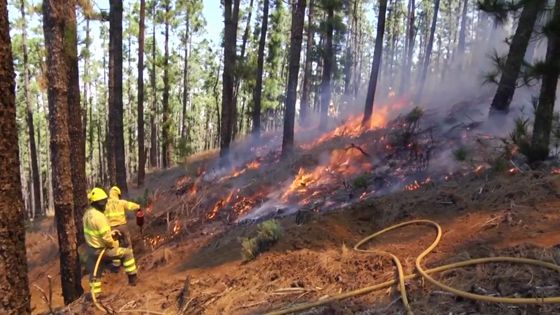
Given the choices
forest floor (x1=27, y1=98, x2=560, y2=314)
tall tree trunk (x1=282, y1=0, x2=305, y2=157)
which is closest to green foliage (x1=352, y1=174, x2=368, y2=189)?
forest floor (x1=27, y1=98, x2=560, y2=314)

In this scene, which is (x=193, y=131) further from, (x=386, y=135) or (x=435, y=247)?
(x=435, y=247)

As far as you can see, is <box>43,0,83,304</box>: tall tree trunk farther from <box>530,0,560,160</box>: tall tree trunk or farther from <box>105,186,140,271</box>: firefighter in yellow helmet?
<box>530,0,560,160</box>: tall tree trunk

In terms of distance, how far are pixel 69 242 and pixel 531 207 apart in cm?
647

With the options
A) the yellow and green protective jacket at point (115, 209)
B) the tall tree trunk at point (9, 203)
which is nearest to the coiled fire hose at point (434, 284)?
the tall tree trunk at point (9, 203)

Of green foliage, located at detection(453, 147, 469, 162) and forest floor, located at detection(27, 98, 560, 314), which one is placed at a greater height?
green foliage, located at detection(453, 147, 469, 162)

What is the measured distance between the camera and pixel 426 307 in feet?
13.7

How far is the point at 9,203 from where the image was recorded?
3250mm

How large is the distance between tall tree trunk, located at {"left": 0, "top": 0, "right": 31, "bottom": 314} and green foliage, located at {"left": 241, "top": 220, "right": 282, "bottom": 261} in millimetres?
4146

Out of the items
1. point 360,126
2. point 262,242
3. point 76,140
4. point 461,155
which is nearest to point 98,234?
point 76,140

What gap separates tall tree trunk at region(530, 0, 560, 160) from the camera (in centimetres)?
700

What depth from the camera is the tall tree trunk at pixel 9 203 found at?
3195mm

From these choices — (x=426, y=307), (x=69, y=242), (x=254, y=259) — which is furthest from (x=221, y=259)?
(x=426, y=307)

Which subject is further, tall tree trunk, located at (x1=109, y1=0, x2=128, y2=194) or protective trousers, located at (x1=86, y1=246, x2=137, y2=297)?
tall tree trunk, located at (x1=109, y1=0, x2=128, y2=194)

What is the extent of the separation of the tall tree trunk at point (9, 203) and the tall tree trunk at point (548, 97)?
6.63 m
